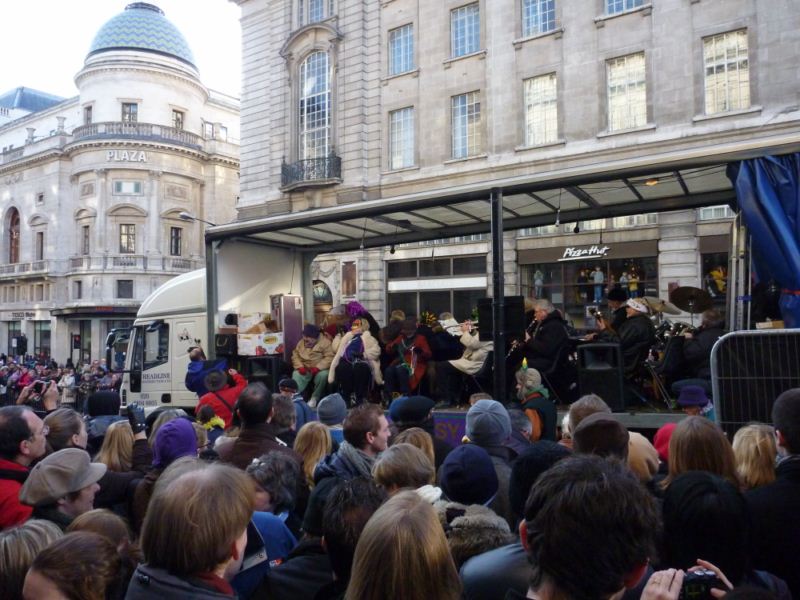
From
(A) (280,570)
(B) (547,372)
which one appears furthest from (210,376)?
(A) (280,570)

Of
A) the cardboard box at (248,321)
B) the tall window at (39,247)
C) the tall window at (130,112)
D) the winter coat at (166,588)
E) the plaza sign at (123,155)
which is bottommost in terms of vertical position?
the winter coat at (166,588)

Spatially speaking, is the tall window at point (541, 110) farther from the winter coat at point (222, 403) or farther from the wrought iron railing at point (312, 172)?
the winter coat at point (222, 403)

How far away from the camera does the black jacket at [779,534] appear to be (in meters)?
2.95

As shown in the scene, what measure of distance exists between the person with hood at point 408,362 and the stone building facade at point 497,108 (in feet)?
19.9

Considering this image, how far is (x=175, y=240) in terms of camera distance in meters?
48.8

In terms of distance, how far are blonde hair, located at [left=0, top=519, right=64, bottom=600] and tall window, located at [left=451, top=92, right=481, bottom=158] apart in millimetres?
23847

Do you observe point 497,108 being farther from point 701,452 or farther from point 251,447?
point 701,452

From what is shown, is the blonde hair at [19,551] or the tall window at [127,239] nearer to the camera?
the blonde hair at [19,551]

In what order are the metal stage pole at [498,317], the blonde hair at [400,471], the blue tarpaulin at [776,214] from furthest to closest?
the metal stage pole at [498,317], the blue tarpaulin at [776,214], the blonde hair at [400,471]

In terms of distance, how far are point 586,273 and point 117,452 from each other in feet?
66.3

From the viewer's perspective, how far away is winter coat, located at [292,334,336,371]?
1069 cm

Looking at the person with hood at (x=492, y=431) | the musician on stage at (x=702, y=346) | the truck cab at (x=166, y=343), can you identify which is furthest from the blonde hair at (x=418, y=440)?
the truck cab at (x=166, y=343)

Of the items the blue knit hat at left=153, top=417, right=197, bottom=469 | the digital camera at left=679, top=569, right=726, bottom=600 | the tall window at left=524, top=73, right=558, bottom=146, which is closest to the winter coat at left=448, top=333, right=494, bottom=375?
the blue knit hat at left=153, top=417, right=197, bottom=469

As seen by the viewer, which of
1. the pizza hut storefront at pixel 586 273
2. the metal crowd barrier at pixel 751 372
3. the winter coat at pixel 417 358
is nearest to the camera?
the metal crowd barrier at pixel 751 372
